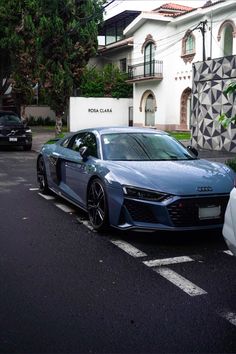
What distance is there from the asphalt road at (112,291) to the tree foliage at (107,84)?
2730 cm

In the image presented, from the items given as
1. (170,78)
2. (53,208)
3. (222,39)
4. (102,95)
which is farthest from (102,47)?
(53,208)

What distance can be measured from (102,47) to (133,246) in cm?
3613

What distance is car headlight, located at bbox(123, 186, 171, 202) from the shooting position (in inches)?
220

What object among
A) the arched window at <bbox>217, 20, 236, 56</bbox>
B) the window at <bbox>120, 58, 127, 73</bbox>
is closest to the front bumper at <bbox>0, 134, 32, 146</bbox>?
the arched window at <bbox>217, 20, 236, 56</bbox>

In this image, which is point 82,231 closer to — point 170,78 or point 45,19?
point 45,19

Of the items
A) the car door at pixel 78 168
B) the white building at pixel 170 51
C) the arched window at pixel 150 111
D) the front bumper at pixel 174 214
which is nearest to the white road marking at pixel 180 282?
the front bumper at pixel 174 214

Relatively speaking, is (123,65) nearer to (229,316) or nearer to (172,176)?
(172,176)

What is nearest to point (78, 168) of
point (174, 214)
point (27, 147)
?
point (174, 214)

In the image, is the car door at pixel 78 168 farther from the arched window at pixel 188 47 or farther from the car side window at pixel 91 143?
the arched window at pixel 188 47

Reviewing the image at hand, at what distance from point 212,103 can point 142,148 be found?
463 inches

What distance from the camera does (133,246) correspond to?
5.77 m

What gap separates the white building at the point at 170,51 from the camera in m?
25.7

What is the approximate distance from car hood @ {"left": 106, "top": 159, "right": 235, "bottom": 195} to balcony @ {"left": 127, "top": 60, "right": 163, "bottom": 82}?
80.5 feet

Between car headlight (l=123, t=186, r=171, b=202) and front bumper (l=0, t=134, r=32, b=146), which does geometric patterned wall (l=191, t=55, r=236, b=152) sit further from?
car headlight (l=123, t=186, r=171, b=202)
